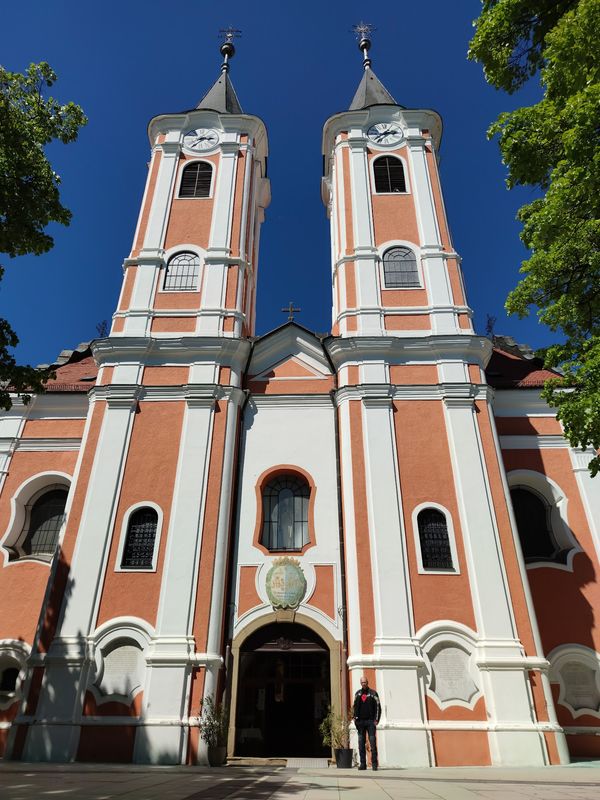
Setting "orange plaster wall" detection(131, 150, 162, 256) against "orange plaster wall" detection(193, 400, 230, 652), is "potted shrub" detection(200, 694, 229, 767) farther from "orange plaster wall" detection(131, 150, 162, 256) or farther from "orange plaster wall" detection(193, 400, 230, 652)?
"orange plaster wall" detection(131, 150, 162, 256)

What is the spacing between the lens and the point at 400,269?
17.2 metres

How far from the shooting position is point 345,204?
60.7 feet

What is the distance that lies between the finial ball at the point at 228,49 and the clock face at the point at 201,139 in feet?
29.8

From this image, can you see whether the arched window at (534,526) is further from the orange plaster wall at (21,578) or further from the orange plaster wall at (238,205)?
the orange plaster wall at (21,578)

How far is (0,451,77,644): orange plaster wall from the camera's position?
13.5m

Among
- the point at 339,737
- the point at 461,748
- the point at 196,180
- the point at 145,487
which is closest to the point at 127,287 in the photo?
the point at 196,180

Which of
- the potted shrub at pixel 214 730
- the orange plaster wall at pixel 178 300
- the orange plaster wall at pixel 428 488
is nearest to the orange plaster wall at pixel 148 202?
the orange plaster wall at pixel 178 300

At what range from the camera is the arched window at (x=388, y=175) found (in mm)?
18984

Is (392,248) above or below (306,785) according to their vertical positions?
above

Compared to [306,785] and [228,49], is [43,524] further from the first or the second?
[228,49]

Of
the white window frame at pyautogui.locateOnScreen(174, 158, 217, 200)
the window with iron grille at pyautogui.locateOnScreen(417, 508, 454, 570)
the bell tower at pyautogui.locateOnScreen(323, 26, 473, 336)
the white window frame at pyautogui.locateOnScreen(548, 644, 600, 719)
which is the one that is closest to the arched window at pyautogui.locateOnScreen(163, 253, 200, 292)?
the white window frame at pyautogui.locateOnScreen(174, 158, 217, 200)

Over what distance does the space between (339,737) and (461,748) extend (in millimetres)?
2312

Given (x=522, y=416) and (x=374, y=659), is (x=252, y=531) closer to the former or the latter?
(x=374, y=659)

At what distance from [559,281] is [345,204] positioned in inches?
423
